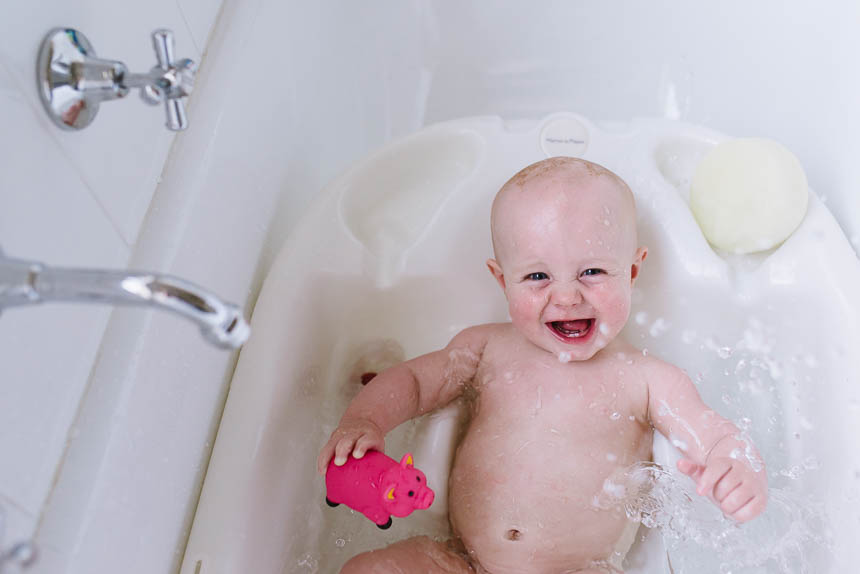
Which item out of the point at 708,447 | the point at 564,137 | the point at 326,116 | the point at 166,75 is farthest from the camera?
the point at 326,116

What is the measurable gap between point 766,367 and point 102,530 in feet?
3.05

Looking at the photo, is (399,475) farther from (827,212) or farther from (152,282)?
(827,212)

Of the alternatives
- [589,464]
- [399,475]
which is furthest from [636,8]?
[399,475]

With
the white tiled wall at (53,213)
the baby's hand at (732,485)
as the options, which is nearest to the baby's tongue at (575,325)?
the baby's hand at (732,485)

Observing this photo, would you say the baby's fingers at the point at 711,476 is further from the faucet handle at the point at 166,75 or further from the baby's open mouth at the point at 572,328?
the faucet handle at the point at 166,75

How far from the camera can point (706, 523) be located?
1.02 m

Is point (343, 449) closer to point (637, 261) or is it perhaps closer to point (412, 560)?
point (412, 560)

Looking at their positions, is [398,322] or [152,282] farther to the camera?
[398,322]

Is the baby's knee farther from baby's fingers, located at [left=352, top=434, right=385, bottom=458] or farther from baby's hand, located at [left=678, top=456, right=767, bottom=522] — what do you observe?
baby's hand, located at [left=678, top=456, right=767, bottom=522]

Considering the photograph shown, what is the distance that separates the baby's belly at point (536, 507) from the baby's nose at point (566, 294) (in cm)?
19

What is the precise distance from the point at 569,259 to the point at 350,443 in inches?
14.6

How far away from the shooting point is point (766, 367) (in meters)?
1.16

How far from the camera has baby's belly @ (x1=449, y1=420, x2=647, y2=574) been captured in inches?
38.5

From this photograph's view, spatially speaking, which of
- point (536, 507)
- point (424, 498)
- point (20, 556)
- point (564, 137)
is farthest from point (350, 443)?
point (564, 137)
